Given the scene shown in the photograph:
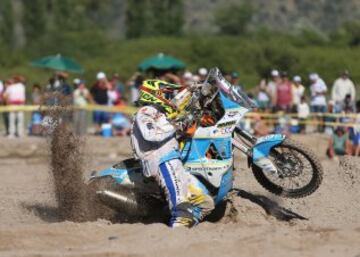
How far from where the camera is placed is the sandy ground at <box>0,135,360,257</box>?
24.6 ft

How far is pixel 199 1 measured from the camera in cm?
6994

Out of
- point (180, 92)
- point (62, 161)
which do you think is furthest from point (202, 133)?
point (62, 161)

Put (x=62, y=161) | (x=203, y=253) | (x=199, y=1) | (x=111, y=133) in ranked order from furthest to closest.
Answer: (x=199, y=1)
(x=111, y=133)
(x=62, y=161)
(x=203, y=253)

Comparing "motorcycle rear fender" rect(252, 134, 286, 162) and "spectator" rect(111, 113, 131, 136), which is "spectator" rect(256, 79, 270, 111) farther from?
"motorcycle rear fender" rect(252, 134, 286, 162)

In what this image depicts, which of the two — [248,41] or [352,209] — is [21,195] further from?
[248,41]

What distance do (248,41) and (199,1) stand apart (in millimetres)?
22680

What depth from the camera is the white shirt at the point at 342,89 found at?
64.3ft

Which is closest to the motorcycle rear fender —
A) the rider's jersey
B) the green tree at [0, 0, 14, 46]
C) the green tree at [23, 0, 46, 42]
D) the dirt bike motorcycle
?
the dirt bike motorcycle

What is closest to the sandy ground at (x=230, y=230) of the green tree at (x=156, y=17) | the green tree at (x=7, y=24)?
the green tree at (x=7, y=24)

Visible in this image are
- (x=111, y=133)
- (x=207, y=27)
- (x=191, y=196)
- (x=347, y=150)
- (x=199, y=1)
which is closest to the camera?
(x=191, y=196)

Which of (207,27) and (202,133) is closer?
(202,133)

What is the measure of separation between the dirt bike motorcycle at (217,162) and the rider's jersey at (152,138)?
0.25 meters

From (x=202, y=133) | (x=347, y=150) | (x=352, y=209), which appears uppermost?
(x=202, y=133)

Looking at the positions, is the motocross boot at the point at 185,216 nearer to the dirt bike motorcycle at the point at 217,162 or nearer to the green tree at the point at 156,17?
the dirt bike motorcycle at the point at 217,162
